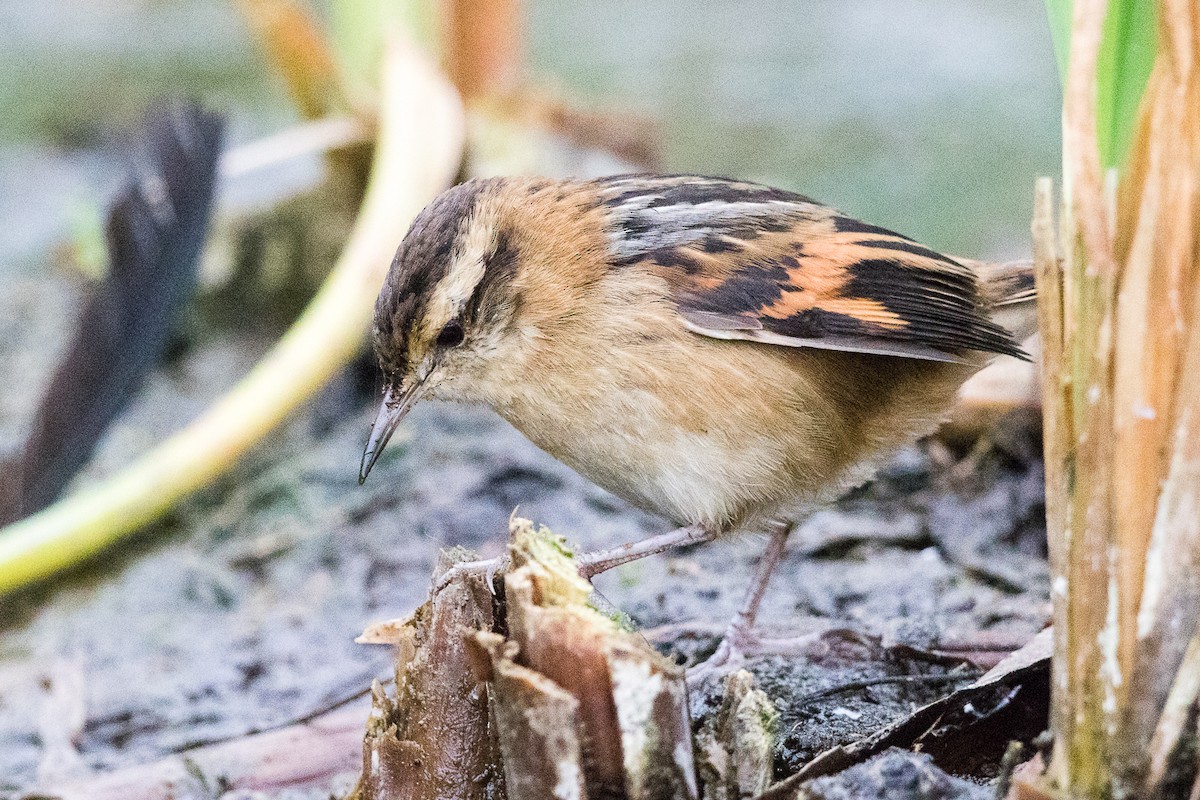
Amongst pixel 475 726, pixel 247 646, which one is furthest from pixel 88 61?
pixel 475 726

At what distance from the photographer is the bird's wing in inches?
145

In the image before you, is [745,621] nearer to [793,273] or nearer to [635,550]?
[635,550]

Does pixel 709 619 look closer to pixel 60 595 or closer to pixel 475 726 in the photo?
pixel 475 726

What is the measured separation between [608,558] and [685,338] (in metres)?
0.68

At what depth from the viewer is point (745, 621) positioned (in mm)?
3959

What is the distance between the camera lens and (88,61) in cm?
1159

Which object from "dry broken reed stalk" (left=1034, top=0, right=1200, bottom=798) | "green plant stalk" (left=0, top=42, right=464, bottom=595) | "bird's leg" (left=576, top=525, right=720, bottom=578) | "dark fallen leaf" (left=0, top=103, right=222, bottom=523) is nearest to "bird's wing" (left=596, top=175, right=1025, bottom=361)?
"bird's leg" (left=576, top=525, right=720, bottom=578)

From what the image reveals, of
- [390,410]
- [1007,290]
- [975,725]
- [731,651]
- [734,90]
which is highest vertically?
[734,90]

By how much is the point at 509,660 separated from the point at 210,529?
141 inches

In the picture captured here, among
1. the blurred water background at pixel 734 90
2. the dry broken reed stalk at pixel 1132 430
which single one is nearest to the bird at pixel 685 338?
the dry broken reed stalk at pixel 1132 430

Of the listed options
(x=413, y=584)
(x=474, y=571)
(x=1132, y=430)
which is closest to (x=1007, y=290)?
(x=1132, y=430)

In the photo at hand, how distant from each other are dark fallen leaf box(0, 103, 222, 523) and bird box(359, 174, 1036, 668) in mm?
2428

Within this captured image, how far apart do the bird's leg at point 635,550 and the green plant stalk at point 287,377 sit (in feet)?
7.52

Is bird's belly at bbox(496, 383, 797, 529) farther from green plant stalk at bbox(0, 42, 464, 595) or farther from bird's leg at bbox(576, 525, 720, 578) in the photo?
green plant stalk at bbox(0, 42, 464, 595)
